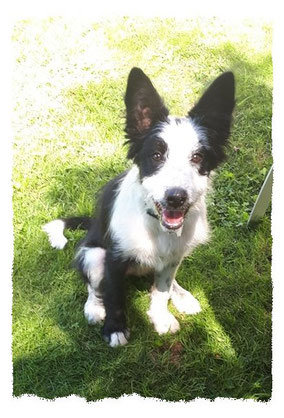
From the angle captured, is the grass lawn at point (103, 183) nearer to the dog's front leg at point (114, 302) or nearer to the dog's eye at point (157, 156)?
the dog's front leg at point (114, 302)

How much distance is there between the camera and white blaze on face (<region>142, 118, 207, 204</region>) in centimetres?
197

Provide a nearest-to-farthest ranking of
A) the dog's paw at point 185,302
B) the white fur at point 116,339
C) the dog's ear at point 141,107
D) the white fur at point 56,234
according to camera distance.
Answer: the dog's ear at point 141,107, the white fur at point 116,339, the dog's paw at point 185,302, the white fur at point 56,234

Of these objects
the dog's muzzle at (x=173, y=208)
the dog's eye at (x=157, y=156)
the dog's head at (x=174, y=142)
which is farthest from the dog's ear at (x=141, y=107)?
the dog's muzzle at (x=173, y=208)

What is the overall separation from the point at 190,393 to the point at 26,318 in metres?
1.01

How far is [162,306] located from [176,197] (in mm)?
977

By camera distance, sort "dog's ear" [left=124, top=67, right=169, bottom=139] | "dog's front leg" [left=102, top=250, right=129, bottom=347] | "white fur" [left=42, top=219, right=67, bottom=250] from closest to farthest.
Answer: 1. "dog's ear" [left=124, top=67, right=169, bottom=139]
2. "dog's front leg" [left=102, top=250, right=129, bottom=347]
3. "white fur" [left=42, top=219, right=67, bottom=250]

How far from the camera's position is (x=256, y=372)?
8.18 ft

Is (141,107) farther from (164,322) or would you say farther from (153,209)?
(164,322)

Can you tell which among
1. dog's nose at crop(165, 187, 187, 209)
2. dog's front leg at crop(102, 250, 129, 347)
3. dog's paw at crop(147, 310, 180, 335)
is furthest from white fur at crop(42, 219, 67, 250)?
dog's nose at crop(165, 187, 187, 209)

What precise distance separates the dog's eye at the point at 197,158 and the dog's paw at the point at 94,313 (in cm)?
111

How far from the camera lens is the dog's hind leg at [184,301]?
9.10 ft

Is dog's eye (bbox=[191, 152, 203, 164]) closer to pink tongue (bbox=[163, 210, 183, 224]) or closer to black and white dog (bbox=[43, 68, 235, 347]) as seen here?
black and white dog (bbox=[43, 68, 235, 347])

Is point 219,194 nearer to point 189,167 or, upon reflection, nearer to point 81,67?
point 189,167

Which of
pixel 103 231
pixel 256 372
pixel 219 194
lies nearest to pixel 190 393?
pixel 256 372
